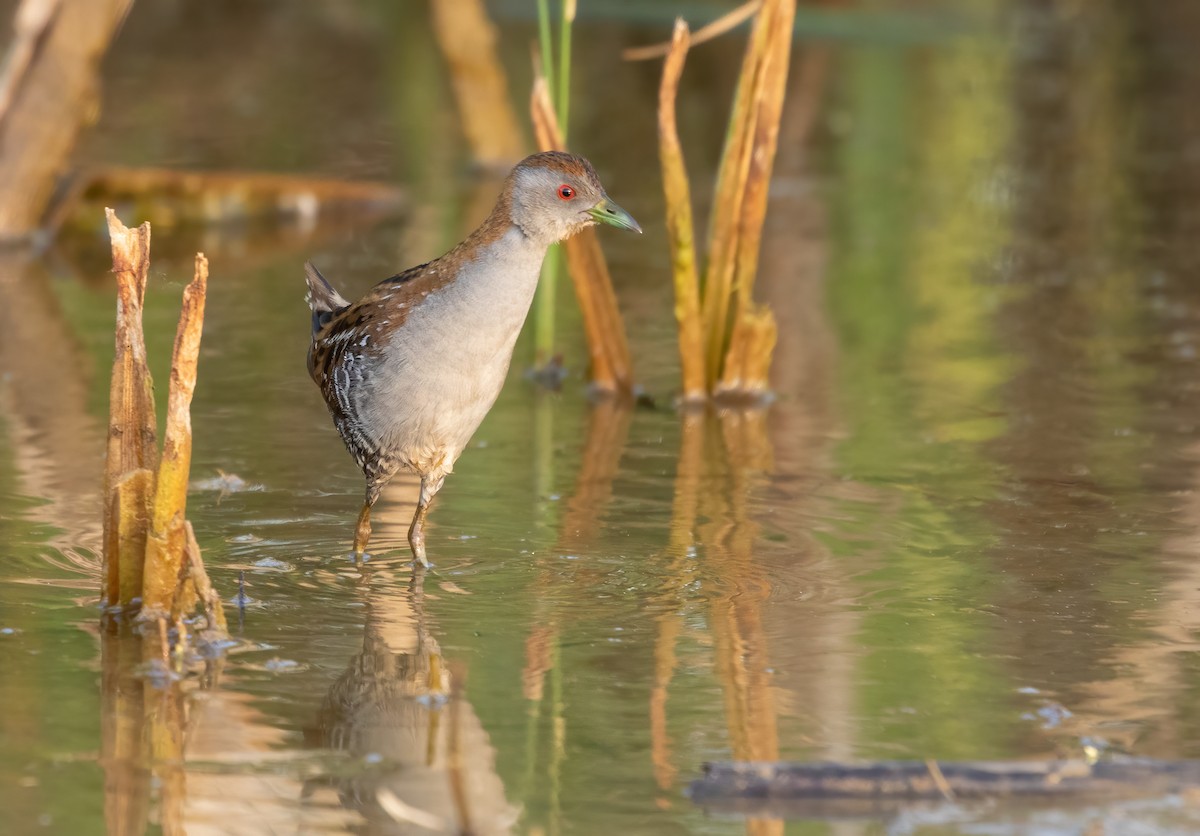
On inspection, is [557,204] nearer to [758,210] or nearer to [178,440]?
[178,440]

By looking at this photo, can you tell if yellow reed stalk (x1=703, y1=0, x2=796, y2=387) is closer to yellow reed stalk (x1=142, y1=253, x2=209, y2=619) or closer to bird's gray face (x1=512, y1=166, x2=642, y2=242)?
bird's gray face (x1=512, y1=166, x2=642, y2=242)

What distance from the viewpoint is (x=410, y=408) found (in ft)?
17.9

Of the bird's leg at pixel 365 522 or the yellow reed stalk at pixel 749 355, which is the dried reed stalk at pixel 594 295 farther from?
the bird's leg at pixel 365 522

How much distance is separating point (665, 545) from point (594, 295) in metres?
1.75

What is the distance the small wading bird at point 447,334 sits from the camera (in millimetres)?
5352

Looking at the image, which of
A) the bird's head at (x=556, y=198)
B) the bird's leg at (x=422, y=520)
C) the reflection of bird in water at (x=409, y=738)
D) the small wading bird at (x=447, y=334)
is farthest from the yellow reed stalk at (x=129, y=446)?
the bird's head at (x=556, y=198)

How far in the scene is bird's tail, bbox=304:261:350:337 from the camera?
6182 mm

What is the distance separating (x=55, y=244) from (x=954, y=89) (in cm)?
840

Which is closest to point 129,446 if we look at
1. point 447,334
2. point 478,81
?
point 447,334

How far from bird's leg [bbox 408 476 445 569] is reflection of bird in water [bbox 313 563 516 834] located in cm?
40

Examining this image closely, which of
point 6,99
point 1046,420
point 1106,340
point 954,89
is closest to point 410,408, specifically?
point 1046,420

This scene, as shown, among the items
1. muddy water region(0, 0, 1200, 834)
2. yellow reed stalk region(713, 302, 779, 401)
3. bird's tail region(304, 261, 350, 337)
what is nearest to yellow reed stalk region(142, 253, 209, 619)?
muddy water region(0, 0, 1200, 834)

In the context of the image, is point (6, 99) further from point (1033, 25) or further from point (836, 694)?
point (1033, 25)

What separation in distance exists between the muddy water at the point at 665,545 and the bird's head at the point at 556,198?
94 centimetres
